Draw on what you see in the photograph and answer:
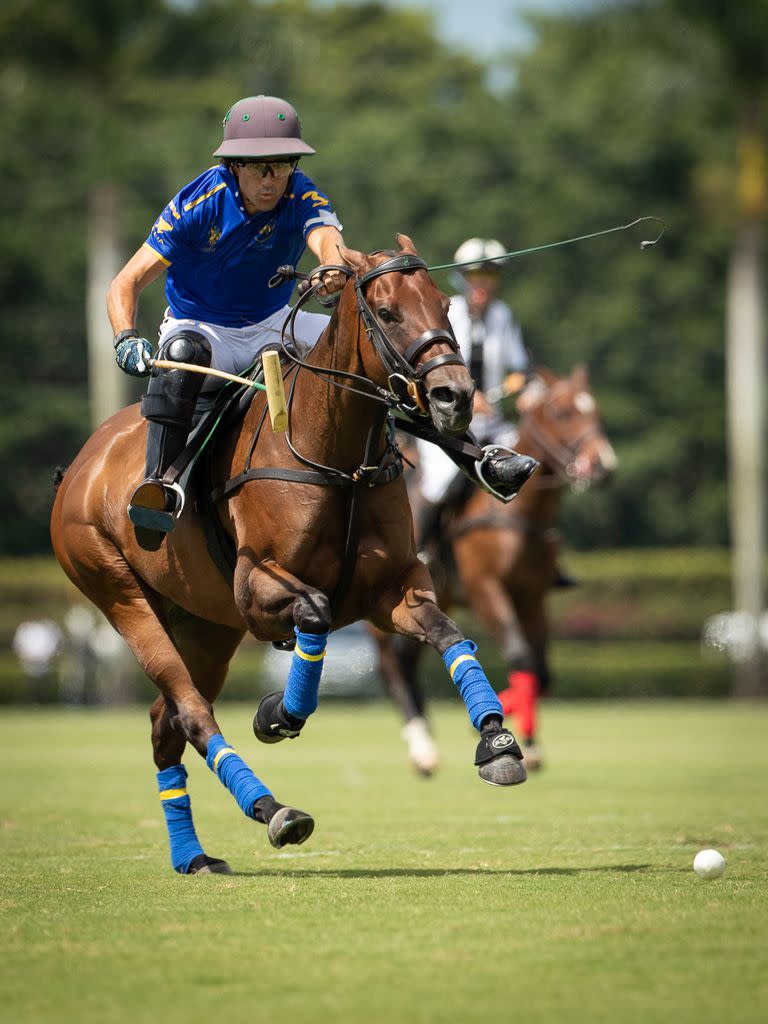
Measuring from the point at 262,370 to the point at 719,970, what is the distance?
3.82m

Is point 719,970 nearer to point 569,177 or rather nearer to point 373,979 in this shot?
point 373,979

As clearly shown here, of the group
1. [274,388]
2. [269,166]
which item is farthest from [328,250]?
[274,388]

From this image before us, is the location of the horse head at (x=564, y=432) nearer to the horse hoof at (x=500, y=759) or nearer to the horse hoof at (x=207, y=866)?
the horse hoof at (x=207, y=866)

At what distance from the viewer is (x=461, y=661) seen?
7.34 meters

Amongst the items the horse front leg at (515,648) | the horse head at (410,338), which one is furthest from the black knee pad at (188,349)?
the horse front leg at (515,648)

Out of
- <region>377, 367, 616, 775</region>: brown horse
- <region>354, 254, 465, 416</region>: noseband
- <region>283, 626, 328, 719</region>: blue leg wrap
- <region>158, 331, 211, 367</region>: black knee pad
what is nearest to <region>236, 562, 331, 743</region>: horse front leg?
<region>283, 626, 328, 719</region>: blue leg wrap

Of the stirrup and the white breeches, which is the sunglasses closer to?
the white breeches

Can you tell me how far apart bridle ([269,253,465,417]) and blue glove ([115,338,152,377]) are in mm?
657

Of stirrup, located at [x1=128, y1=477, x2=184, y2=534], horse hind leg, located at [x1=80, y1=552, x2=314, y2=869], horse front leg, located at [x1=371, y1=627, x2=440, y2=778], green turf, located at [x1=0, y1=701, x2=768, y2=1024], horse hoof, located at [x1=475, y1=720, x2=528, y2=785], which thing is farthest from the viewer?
horse front leg, located at [x1=371, y1=627, x2=440, y2=778]

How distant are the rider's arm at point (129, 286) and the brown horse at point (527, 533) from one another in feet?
23.6

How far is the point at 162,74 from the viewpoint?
1460 inches

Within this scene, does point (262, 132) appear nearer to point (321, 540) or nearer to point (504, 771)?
point (321, 540)

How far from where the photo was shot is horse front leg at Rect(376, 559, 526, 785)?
22.9 ft

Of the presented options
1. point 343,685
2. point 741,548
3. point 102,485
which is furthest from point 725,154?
point 102,485
